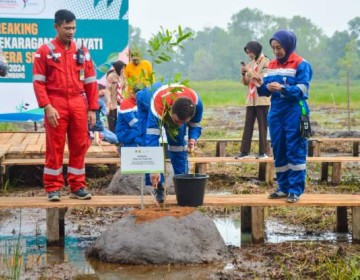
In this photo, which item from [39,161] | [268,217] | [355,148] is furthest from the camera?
[355,148]

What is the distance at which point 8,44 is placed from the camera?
1488 cm

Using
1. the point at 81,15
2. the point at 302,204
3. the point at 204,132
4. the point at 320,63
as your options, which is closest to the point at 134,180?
the point at 302,204

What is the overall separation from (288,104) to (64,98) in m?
2.03

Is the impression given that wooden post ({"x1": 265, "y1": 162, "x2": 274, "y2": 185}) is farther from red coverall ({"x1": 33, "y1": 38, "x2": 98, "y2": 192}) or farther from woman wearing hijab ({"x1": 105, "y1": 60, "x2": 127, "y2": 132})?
red coverall ({"x1": 33, "y1": 38, "x2": 98, "y2": 192})

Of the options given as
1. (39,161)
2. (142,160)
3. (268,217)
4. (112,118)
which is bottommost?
(268,217)

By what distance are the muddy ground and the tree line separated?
2877 inches

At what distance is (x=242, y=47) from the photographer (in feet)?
312

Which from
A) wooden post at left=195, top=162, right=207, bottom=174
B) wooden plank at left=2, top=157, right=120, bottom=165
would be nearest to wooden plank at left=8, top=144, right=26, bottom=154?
wooden plank at left=2, top=157, right=120, bottom=165

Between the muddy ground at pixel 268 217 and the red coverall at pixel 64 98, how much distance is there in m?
0.79

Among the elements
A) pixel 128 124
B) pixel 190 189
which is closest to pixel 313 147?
pixel 128 124

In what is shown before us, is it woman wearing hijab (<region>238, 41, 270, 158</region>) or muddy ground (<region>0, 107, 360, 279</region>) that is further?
woman wearing hijab (<region>238, 41, 270, 158</region>)

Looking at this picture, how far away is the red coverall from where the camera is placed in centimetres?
735

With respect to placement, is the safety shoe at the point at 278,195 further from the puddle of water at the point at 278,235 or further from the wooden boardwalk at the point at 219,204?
the puddle of water at the point at 278,235

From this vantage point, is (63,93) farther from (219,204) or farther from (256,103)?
(256,103)
